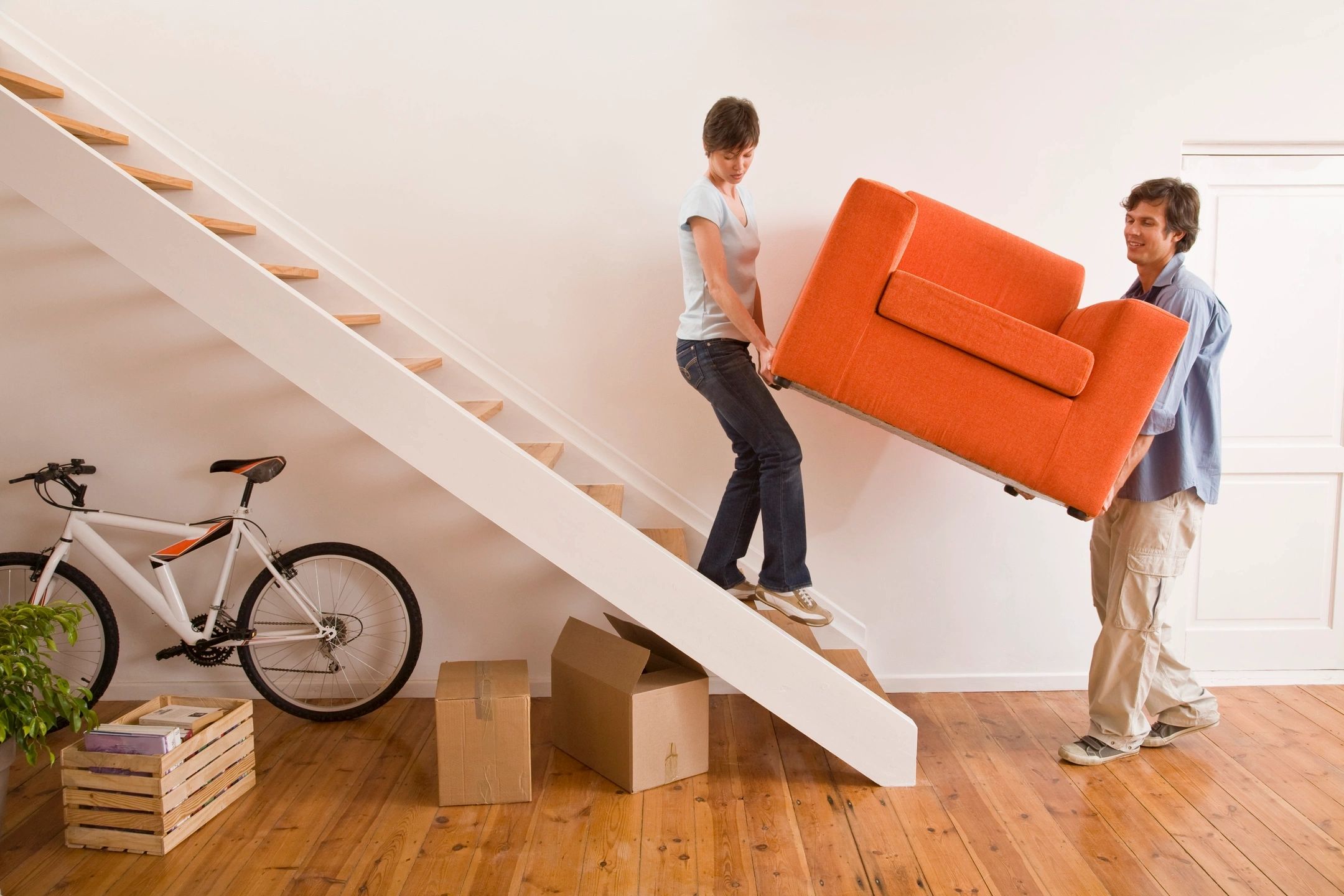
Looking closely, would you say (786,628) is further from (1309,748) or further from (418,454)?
(1309,748)

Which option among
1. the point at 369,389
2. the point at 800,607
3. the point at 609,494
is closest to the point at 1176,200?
the point at 800,607

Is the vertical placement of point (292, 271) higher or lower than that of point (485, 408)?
higher

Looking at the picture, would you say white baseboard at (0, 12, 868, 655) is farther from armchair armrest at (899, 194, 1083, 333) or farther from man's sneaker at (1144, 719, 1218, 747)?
armchair armrest at (899, 194, 1083, 333)

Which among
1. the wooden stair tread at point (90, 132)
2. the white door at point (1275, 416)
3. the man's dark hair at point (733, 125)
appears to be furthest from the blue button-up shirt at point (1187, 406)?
the wooden stair tread at point (90, 132)

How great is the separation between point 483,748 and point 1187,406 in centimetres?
227

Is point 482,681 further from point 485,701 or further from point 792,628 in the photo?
point 792,628

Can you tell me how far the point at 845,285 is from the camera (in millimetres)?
2486

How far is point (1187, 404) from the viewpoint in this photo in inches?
109

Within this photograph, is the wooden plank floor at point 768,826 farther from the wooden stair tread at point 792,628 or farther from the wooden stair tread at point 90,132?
the wooden stair tread at point 90,132

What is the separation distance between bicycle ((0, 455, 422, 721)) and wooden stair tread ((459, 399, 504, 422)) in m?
0.63

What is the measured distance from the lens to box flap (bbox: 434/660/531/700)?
8.71 feet

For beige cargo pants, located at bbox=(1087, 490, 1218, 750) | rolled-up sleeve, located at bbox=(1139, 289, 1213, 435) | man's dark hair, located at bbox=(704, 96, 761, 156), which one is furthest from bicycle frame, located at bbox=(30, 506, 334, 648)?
rolled-up sleeve, located at bbox=(1139, 289, 1213, 435)

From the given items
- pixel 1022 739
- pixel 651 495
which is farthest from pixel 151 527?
pixel 1022 739

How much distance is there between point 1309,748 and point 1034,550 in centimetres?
102
